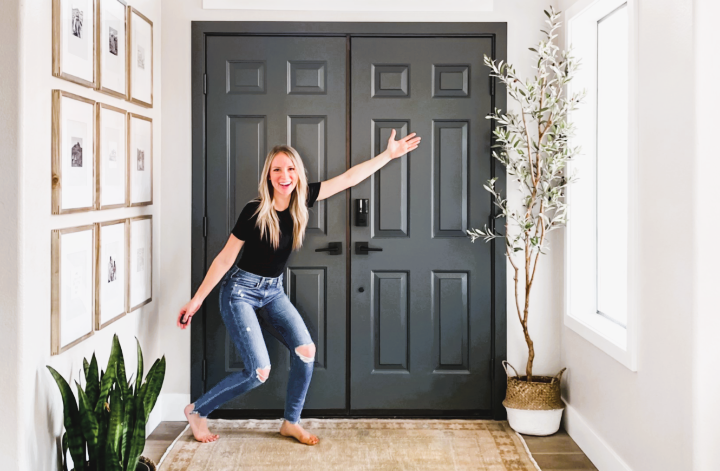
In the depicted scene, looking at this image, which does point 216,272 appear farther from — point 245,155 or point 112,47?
point 112,47

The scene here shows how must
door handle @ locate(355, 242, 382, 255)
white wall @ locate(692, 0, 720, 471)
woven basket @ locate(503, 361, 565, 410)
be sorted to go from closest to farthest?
white wall @ locate(692, 0, 720, 471) → woven basket @ locate(503, 361, 565, 410) → door handle @ locate(355, 242, 382, 255)

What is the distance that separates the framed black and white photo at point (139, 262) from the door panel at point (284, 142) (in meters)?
0.34

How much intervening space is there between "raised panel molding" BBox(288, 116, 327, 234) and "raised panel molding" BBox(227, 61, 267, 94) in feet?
0.81

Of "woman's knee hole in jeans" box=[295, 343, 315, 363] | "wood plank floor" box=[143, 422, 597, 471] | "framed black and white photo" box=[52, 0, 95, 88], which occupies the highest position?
"framed black and white photo" box=[52, 0, 95, 88]

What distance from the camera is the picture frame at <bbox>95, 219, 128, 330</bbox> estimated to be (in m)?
2.81

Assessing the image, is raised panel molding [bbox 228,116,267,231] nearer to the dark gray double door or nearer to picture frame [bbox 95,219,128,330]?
the dark gray double door

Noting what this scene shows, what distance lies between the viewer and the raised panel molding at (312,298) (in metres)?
3.66

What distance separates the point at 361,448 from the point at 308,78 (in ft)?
6.43

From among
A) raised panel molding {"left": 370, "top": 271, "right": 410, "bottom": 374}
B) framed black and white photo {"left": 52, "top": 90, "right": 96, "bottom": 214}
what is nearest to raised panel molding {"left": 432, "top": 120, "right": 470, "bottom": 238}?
raised panel molding {"left": 370, "top": 271, "right": 410, "bottom": 374}

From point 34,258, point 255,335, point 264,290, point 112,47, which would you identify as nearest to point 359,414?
point 255,335

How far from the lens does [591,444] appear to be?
314cm

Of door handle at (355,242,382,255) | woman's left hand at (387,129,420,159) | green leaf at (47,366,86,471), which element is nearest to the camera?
green leaf at (47,366,86,471)

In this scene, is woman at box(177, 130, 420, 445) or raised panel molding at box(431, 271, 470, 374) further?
raised panel molding at box(431, 271, 470, 374)

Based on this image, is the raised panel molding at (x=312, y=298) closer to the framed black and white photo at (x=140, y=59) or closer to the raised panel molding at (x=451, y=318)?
the raised panel molding at (x=451, y=318)
